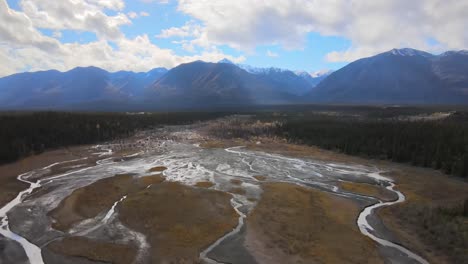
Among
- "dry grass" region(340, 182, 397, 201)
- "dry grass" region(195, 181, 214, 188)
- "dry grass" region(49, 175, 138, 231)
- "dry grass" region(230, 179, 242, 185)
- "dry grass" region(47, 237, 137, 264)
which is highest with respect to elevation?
"dry grass" region(47, 237, 137, 264)

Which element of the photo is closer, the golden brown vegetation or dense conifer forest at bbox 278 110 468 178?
the golden brown vegetation

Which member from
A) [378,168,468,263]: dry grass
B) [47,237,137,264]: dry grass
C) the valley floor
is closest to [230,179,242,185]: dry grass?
the valley floor

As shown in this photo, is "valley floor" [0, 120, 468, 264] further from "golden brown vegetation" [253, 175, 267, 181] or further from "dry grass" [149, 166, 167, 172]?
"golden brown vegetation" [253, 175, 267, 181]

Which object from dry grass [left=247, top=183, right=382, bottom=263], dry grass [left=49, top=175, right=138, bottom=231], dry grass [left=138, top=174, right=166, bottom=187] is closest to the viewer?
dry grass [left=247, top=183, right=382, bottom=263]

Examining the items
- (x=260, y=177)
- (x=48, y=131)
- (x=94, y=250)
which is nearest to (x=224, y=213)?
(x=94, y=250)

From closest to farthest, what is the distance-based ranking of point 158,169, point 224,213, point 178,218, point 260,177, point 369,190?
point 178,218 → point 224,213 → point 369,190 → point 260,177 → point 158,169

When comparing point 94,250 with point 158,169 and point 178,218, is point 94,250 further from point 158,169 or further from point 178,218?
point 158,169
